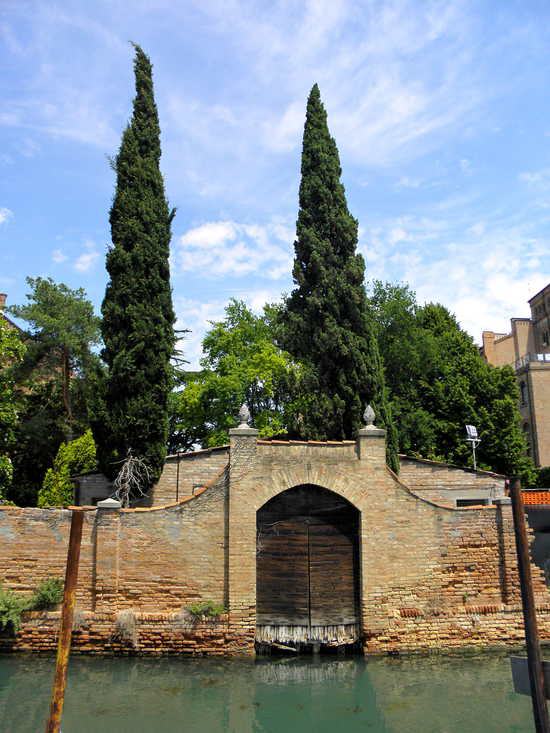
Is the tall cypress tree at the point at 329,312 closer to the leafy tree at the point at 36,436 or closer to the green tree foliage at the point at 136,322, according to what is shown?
the green tree foliage at the point at 136,322

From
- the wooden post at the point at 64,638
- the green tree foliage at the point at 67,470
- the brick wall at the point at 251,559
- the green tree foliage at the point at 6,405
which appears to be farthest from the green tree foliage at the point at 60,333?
the wooden post at the point at 64,638

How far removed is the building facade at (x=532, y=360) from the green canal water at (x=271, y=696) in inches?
1136

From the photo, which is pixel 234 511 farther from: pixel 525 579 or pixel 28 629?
pixel 525 579

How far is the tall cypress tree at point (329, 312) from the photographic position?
19.6 m

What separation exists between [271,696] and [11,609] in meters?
6.05

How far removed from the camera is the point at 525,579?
25.2 feet

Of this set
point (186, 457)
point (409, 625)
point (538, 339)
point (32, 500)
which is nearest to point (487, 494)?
point (409, 625)

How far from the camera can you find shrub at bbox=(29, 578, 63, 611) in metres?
13.6

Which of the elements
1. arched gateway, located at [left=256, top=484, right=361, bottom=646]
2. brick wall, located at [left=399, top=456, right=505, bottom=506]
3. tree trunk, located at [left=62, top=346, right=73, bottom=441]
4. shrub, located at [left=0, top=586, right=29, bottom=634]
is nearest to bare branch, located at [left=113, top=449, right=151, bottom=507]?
shrub, located at [left=0, top=586, right=29, bottom=634]

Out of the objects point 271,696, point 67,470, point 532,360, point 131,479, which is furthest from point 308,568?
point 532,360

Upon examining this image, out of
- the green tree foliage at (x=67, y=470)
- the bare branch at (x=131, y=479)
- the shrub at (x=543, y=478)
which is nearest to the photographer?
the bare branch at (x=131, y=479)

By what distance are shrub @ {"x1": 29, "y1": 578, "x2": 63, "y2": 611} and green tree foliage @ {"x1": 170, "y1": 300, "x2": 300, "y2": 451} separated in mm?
15338

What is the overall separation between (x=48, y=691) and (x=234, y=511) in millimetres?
5048

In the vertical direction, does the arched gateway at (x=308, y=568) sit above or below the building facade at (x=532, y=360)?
below
